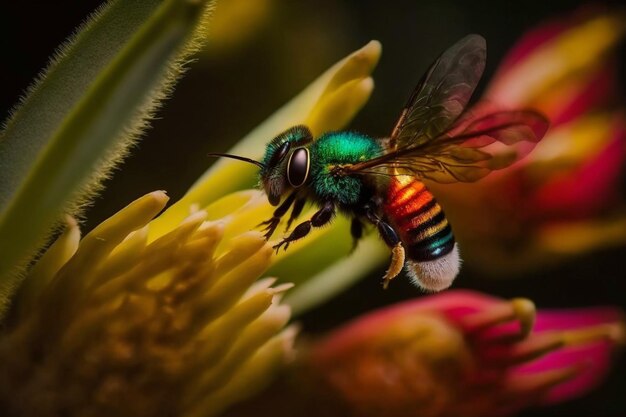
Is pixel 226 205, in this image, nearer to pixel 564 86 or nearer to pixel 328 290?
pixel 328 290

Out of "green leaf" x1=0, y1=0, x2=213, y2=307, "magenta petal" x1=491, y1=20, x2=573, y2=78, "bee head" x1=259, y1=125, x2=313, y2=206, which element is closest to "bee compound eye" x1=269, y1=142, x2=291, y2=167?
"bee head" x1=259, y1=125, x2=313, y2=206

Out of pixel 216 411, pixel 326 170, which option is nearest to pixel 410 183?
pixel 326 170

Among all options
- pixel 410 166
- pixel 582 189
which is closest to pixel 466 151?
pixel 410 166

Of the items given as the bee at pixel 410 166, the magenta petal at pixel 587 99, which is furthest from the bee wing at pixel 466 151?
the magenta petal at pixel 587 99

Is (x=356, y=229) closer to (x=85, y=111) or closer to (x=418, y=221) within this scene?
(x=418, y=221)

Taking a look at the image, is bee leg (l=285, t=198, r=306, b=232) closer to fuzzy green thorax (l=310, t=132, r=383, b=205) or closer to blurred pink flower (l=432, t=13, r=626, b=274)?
fuzzy green thorax (l=310, t=132, r=383, b=205)

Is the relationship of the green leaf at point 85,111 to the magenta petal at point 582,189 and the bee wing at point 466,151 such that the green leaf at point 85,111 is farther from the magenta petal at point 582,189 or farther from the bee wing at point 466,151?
the magenta petal at point 582,189

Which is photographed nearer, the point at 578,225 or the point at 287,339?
the point at 287,339
